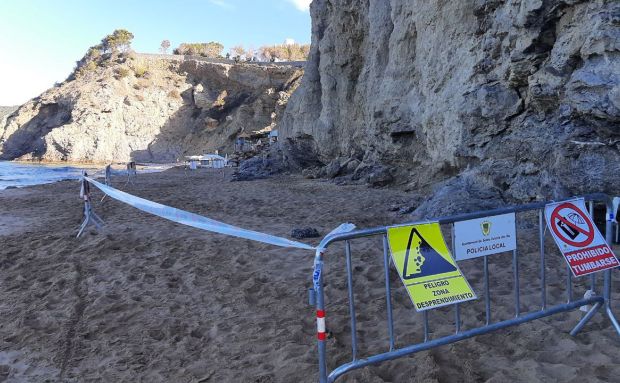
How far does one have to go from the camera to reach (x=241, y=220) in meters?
9.97

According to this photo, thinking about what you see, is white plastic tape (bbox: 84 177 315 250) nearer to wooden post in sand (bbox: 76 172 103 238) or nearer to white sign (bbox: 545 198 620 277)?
Result: white sign (bbox: 545 198 620 277)

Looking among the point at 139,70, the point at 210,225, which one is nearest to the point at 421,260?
the point at 210,225

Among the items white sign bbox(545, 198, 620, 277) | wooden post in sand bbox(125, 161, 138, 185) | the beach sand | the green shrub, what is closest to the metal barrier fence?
white sign bbox(545, 198, 620, 277)

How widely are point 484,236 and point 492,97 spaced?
295 inches

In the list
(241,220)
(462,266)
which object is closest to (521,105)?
(462,266)

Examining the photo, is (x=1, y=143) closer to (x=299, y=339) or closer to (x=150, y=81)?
(x=150, y=81)

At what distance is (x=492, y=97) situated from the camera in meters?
9.71

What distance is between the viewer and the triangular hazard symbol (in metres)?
2.84

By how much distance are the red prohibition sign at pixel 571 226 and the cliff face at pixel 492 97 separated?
12.6ft

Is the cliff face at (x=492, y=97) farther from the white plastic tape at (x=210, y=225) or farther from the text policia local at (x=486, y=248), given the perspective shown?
the white plastic tape at (x=210, y=225)

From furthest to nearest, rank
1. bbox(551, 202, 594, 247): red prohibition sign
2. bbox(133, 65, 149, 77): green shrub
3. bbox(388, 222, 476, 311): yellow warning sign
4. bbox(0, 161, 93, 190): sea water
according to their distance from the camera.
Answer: bbox(133, 65, 149, 77): green shrub
bbox(0, 161, 93, 190): sea water
bbox(551, 202, 594, 247): red prohibition sign
bbox(388, 222, 476, 311): yellow warning sign

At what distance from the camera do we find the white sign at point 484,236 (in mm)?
3104

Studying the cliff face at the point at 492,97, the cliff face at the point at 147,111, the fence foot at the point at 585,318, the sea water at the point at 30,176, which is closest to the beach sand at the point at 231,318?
the fence foot at the point at 585,318

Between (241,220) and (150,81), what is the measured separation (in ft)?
192
